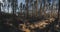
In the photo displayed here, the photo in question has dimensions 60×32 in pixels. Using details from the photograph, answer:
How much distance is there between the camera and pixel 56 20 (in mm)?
4215

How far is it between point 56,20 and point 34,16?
0.84 meters

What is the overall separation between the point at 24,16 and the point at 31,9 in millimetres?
359

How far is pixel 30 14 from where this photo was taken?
4684 mm

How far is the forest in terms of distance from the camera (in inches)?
157

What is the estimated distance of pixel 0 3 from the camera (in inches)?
183

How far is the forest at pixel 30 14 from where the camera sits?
157 inches

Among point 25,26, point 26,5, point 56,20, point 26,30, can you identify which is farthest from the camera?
point 26,5

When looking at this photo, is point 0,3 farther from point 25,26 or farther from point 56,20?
point 56,20

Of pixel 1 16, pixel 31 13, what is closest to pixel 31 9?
pixel 31 13

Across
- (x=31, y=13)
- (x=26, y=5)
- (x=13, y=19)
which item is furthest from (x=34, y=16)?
(x=13, y=19)

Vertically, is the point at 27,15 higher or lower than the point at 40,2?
lower

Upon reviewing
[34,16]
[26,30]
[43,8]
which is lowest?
[26,30]

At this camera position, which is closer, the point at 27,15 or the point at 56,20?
the point at 56,20

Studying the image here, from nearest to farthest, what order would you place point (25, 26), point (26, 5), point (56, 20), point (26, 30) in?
1. point (26, 30)
2. point (25, 26)
3. point (56, 20)
4. point (26, 5)
